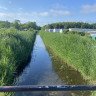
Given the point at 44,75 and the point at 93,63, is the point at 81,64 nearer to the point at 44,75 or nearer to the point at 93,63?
the point at 93,63

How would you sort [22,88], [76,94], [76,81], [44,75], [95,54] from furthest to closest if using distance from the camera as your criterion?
[44,75] → [76,81] → [95,54] → [76,94] → [22,88]

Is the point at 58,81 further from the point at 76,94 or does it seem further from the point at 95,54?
the point at 95,54

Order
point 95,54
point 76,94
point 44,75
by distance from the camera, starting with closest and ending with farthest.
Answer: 1. point 76,94
2. point 95,54
3. point 44,75

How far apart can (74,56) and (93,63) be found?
208 cm

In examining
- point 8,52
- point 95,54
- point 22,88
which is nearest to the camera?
point 22,88

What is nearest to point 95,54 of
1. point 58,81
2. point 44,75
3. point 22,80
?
point 58,81

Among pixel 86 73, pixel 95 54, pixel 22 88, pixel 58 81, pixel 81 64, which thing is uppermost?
pixel 22 88

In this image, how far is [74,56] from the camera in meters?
7.08

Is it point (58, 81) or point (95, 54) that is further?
point (58, 81)

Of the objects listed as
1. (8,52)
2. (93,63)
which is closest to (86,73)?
(93,63)

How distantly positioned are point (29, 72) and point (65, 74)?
237 centimetres

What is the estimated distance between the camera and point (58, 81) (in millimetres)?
6012

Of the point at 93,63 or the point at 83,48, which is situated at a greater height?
the point at 83,48

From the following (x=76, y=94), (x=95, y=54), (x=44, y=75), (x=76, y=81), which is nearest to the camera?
(x=76, y=94)
